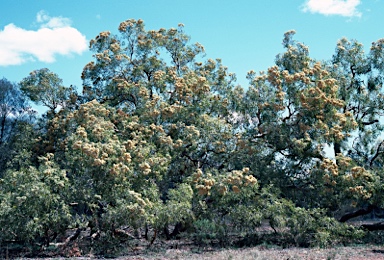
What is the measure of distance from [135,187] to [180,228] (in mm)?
3590

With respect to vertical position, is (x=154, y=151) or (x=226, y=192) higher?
(x=154, y=151)

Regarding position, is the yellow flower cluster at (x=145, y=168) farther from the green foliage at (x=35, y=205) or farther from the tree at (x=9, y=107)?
the tree at (x=9, y=107)

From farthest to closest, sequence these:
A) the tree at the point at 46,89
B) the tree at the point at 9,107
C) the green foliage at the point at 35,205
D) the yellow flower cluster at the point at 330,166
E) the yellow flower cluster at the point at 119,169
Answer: the tree at the point at 9,107
the tree at the point at 46,89
the yellow flower cluster at the point at 330,166
the yellow flower cluster at the point at 119,169
the green foliage at the point at 35,205

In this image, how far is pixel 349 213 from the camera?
15328 mm

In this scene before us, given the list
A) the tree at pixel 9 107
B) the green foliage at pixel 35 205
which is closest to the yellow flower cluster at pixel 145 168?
the green foliage at pixel 35 205

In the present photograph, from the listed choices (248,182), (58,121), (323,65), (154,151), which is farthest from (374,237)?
(58,121)

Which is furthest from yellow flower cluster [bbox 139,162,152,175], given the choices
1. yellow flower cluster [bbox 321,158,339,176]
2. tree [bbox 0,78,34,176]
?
tree [bbox 0,78,34,176]

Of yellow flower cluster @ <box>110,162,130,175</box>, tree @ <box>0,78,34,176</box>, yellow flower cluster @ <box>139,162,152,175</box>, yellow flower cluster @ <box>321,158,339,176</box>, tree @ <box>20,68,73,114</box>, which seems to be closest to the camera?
yellow flower cluster @ <box>110,162,130,175</box>

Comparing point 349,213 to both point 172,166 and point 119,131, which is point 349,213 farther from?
→ point 119,131

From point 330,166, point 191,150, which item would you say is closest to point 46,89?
point 191,150

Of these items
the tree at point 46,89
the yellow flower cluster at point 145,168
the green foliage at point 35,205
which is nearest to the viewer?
the green foliage at point 35,205

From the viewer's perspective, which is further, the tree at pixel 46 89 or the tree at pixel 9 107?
the tree at pixel 9 107

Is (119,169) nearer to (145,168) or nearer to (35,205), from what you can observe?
(145,168)

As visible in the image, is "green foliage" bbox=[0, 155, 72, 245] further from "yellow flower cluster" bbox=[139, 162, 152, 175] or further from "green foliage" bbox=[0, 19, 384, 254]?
"yellow flower cluster" bbox=[139, 162, 152, 175]
